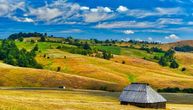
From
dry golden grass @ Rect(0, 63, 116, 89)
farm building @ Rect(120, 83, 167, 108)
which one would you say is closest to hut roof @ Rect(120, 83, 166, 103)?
farm building @ Rect(120, 83, 167, 108)

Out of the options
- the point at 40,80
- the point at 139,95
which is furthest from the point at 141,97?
the point at 40,80

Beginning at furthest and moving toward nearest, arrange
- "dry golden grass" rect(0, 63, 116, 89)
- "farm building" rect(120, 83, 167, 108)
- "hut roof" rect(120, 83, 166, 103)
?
"dry golden grass" rect(0, 63, 116, 89) → "hut roof" rect(120, 83, 166, 103) → "farm building" rect(120, 83, 167, 108)

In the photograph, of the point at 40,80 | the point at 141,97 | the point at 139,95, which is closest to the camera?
the point at 141,97

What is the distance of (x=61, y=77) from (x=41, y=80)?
12.3m

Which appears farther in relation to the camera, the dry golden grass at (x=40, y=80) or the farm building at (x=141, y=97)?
the dry golden grass at (x=40, y=80)

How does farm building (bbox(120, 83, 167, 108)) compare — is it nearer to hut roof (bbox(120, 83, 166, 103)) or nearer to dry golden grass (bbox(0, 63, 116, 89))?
hut roof (bbox(120, 83, 166, 103))

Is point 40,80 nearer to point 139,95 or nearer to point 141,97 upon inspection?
point 139,95

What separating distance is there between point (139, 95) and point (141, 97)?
1.21m

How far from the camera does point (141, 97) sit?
9094cm

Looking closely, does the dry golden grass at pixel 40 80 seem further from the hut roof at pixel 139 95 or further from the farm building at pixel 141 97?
the farm building at pixel 141 97

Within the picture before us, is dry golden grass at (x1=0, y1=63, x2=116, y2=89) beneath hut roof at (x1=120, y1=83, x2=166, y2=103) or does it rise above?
beneath

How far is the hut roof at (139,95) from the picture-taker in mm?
90688

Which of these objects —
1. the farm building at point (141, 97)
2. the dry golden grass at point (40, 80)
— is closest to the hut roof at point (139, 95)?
the farm building at point (141, 97)

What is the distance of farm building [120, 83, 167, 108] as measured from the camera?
90.2 m
